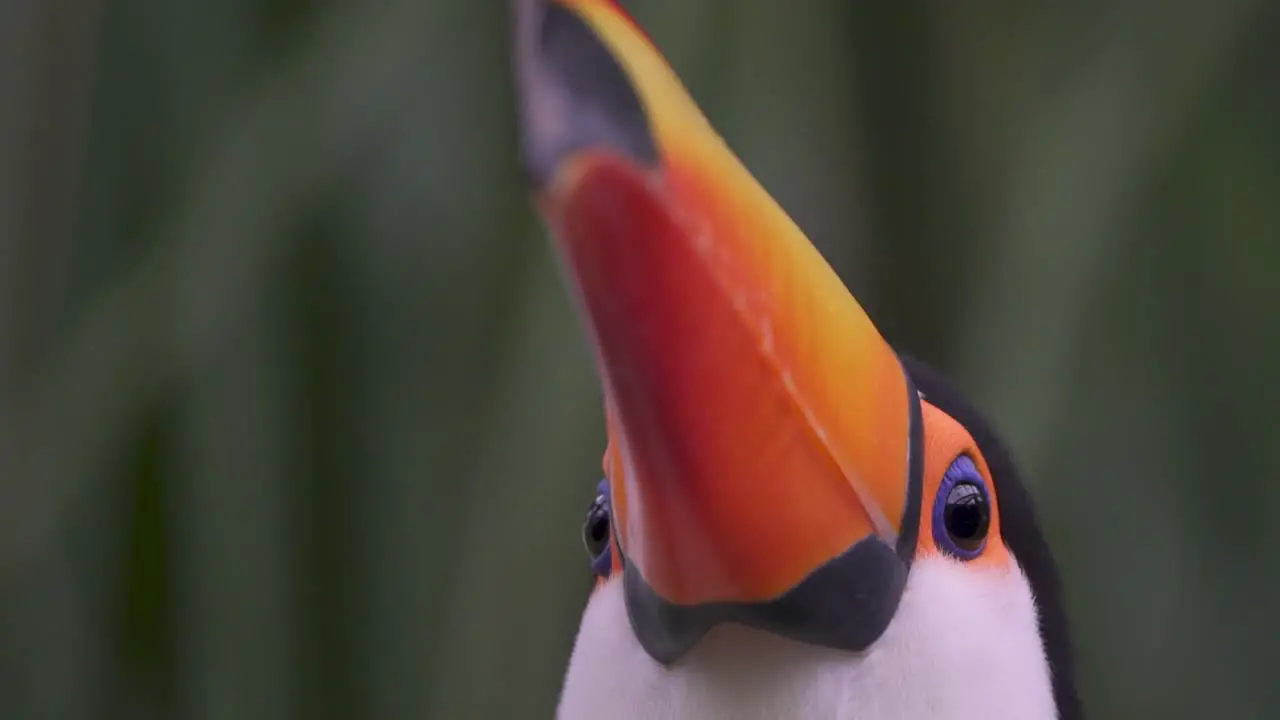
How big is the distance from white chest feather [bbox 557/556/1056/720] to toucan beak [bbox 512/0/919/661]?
2cm

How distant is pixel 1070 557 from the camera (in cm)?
141

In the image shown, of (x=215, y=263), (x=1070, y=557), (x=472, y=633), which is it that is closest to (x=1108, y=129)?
(x=1070, y=557)

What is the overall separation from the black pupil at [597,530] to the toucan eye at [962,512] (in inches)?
7.5

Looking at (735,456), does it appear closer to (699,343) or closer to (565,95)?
(699,343)

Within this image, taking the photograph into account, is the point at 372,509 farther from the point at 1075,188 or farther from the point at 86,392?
the point at 1075,188

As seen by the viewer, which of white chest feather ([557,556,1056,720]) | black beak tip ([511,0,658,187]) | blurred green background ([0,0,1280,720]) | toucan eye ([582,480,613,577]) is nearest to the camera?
black beak tip ([511,0,658,187])

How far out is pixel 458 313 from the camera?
1.50 m

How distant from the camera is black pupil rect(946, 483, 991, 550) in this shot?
633mm

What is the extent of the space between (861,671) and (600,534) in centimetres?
20

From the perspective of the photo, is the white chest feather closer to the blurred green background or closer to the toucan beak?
the toucan beak

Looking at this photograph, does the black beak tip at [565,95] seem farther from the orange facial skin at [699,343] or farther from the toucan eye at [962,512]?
the toucan eye at [962,512]

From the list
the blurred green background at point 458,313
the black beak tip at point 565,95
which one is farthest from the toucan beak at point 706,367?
the blurred green background at point 458,313

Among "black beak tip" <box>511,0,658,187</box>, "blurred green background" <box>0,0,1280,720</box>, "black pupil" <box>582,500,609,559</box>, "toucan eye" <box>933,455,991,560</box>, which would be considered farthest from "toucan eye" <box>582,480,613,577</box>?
"blurred green background" <box>0,0,1280,720</box>

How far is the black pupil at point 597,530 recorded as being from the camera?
71 cm
